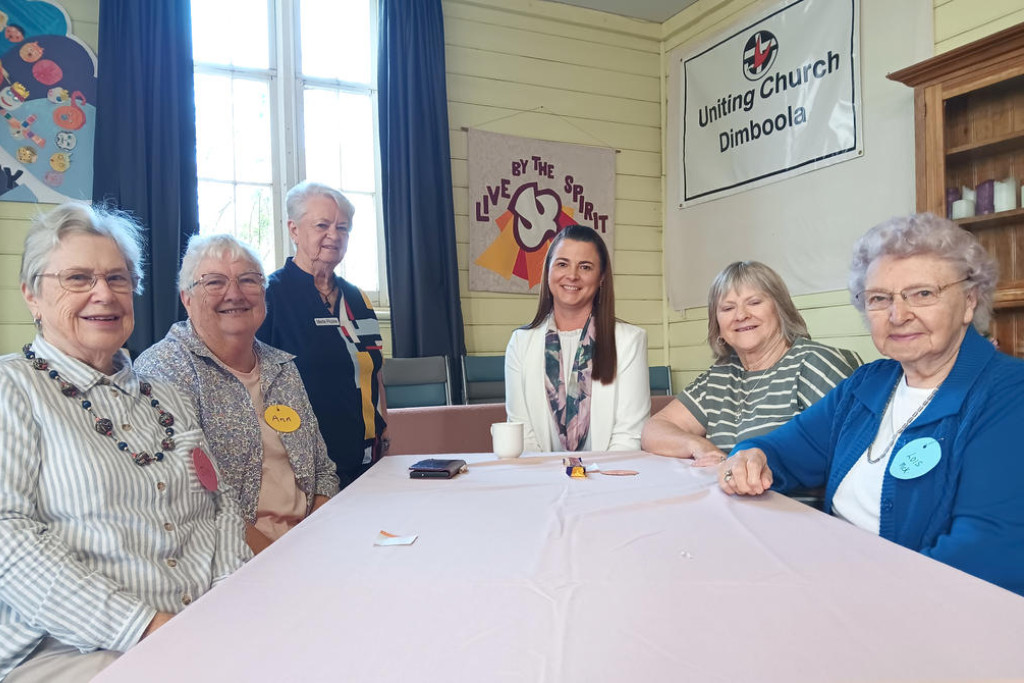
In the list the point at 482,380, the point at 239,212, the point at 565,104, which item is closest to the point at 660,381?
the point at 482,380

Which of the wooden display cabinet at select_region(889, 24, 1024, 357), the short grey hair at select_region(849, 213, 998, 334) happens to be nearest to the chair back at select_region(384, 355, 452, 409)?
the wooden display cabinet at select_region(889, 24, 1024, 357)

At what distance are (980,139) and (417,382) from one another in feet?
9.63

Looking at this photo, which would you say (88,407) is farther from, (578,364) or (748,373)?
(748,373)

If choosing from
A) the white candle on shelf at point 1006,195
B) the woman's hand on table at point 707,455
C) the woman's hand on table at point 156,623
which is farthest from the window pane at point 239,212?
the white candle on shelf at point 1006,195

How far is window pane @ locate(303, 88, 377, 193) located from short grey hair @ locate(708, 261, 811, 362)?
2.84 m

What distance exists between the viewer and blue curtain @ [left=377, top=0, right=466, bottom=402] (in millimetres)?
3916

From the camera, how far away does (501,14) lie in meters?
4.35

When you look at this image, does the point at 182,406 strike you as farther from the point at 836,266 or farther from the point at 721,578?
the point at 836,266

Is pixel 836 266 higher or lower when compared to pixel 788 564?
higher

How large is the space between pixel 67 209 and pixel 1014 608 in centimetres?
158

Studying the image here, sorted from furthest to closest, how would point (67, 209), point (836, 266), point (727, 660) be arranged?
point (836, 266) < point (67, 209) < point (727, 660)

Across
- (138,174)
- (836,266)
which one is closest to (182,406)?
(138,174)

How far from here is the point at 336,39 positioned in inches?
162

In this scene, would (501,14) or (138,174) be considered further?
(501,14)
